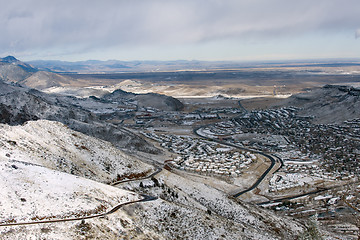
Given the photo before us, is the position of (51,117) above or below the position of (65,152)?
above

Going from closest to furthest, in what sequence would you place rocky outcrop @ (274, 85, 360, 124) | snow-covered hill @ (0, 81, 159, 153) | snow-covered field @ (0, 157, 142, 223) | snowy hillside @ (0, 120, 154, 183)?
snow-covered field @ (0, 157, 142, 223) → snowy hillside @ (0, 120, 154, 183) → snow-covered hill @ (0, 81, 159, 153) → rocky outcrop @ (274, 85, 360, 124)

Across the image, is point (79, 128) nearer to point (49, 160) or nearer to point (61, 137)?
point (61, 137)

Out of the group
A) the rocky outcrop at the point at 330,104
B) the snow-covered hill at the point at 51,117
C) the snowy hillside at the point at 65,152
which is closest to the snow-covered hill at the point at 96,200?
the snowy hillside at the point at 65,152


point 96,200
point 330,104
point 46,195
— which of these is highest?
point 46,195

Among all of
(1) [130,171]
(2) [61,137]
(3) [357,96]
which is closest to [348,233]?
Result: (1) [130,171]

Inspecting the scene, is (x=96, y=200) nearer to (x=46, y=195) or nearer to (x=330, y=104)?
(x=46, y=195)

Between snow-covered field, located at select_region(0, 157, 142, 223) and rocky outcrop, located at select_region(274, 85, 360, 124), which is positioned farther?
rocky outcrop, located at select_region(274, 85, 360, 124)

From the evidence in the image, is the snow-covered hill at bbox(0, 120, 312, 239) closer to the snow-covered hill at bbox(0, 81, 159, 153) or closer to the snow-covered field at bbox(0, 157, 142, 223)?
the snow-covered field at bbox(0, 157, 142, 223)

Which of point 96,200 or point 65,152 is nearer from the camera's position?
point 96,200

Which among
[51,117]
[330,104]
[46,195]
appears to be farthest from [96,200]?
[330,104]

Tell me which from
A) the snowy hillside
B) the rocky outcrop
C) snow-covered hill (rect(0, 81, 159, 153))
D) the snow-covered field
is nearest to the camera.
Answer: the snow-covered field

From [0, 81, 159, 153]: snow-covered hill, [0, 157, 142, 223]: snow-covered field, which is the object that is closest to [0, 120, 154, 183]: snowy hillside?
[0, 157, 142, 223]: snow-covered field
